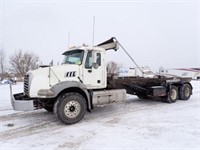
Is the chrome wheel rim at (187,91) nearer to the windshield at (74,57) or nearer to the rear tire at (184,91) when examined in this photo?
the rear tire at (184,91)

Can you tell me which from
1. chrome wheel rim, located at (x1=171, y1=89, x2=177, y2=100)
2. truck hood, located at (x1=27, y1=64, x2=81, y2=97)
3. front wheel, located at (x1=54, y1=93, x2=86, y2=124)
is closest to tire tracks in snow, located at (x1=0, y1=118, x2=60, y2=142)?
front wheel, located at (x1=54, y1=93, x2=86, y2=124)

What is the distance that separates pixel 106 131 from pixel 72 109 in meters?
1.47

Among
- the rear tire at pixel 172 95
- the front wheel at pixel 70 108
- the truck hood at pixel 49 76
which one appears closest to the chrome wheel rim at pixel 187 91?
the rear tire at pixel 172 95

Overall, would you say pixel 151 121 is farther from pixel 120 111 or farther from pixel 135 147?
pixel 135 147

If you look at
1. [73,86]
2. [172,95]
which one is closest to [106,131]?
[73,86]

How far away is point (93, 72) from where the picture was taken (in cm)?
733

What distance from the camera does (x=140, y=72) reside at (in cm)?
1088

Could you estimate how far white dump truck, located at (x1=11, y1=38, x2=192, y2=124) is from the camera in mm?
6215

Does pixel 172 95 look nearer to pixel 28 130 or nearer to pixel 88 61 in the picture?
pixel 88 61

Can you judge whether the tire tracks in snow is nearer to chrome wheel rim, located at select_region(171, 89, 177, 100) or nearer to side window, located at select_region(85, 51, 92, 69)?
side window, located at select_region(85, 51, 92, 69)

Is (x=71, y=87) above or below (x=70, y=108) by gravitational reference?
above

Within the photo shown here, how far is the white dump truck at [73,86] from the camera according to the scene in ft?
20.4

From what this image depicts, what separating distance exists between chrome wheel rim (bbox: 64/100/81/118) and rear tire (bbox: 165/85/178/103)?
224 inches

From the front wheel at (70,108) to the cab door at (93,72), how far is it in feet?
2.59
